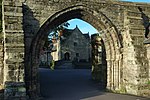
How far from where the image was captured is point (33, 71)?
11.8m

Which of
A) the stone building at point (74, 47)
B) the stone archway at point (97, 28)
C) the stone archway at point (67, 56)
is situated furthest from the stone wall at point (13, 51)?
the stone archway at point (67, 56)

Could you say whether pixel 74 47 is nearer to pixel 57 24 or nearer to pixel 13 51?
pixel 57 24

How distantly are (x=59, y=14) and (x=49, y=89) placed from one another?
494 centimetres

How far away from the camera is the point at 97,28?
13.8 metres

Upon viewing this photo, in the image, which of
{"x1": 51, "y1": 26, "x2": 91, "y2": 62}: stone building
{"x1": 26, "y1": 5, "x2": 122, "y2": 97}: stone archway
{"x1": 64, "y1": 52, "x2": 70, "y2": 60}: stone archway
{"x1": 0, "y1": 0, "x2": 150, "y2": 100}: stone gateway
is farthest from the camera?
{"x1": 64, "y1": 52, "x2": 70, "y2": 60}: stone archway

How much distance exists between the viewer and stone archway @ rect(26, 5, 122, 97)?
38.7ft

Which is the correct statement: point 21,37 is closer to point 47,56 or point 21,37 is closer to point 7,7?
point 7,7

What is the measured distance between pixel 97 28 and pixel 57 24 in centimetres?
234

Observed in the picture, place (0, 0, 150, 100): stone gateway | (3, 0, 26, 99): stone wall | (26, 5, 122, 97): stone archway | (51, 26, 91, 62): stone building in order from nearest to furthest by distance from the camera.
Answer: (3, 0, 26, 99): stone wall < (0, 0, 150, 100): stone gateway < (26, 5, 122, 97): stone archway < (51, 26, 91, 62): stone building

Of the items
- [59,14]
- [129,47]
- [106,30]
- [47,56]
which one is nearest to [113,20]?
[106,30]

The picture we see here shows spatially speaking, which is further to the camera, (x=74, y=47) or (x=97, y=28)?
(x=74, y=47)

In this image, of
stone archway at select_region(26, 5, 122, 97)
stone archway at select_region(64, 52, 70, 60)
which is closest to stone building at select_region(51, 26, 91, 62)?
stone archway at select_region(64, 52, 70, 60)

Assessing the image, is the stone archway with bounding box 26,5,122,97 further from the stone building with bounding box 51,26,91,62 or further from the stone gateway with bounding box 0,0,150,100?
the stone building with bounding box 51,26,91,62

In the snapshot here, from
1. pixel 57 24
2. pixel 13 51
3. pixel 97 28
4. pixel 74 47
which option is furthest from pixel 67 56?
pixel 13 51
